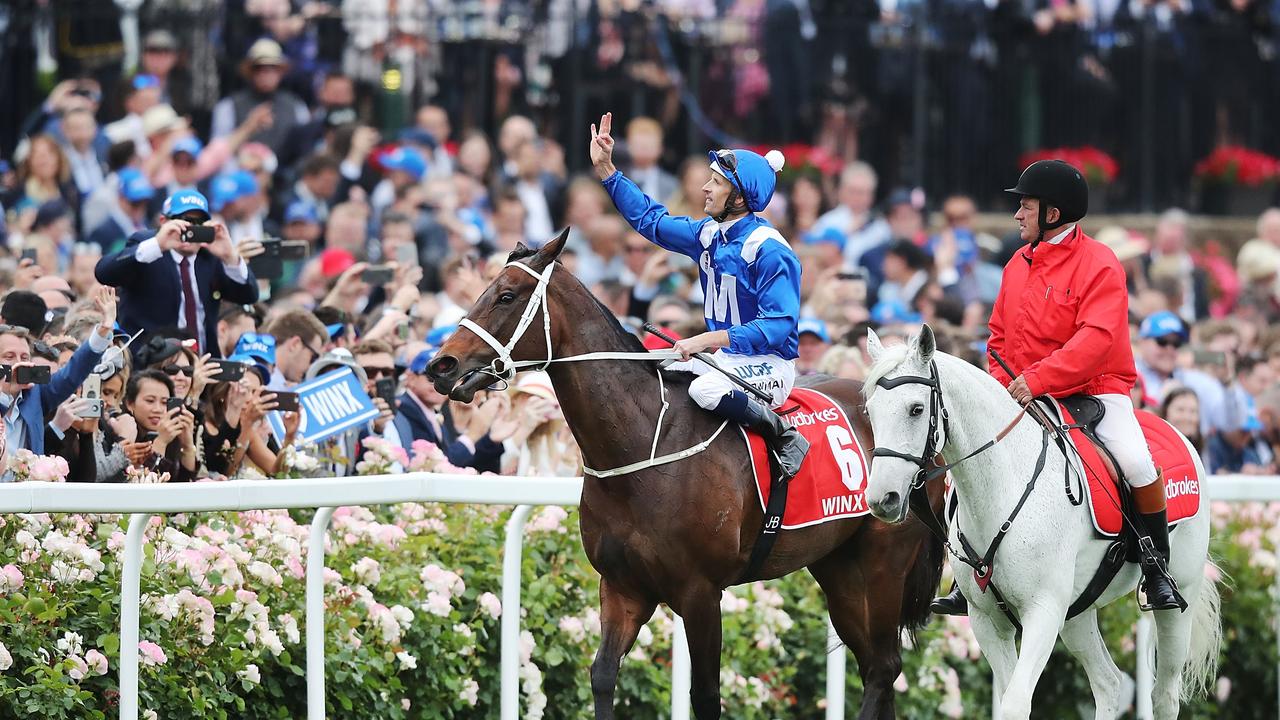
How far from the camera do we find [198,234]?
7.93 meters

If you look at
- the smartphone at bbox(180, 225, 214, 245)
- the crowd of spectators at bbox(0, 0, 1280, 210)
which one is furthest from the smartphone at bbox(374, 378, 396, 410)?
the crowd of spectators at bbox(0, 0, 1280, 210)

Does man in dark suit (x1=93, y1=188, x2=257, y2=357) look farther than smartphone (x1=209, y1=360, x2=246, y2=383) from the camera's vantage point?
Yes

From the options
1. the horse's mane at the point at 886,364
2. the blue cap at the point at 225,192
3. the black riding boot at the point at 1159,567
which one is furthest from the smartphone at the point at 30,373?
the blue cap at the point at 225,192

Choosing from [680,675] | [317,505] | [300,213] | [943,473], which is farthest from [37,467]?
[300,213]

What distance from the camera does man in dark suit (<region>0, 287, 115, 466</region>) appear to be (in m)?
6.73

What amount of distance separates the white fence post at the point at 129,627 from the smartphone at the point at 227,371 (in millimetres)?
1623

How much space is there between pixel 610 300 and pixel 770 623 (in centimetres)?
403

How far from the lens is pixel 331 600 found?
669 centimetres

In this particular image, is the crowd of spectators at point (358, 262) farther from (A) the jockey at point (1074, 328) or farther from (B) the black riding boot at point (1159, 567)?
(B) the black riding boot at point (1159, 567)

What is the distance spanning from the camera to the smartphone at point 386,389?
8586 mm

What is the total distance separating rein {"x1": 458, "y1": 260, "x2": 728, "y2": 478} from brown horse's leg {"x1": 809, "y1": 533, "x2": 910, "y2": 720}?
2.89 feet

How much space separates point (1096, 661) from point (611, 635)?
187cm

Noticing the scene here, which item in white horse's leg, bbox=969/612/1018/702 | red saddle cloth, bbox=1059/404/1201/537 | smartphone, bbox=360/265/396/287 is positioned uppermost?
smartphone, bbox=360/265/396/287

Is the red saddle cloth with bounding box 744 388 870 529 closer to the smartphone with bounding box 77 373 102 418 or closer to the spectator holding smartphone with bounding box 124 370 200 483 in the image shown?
the spectator holding smartphone with bounding box 124 370 200 483
